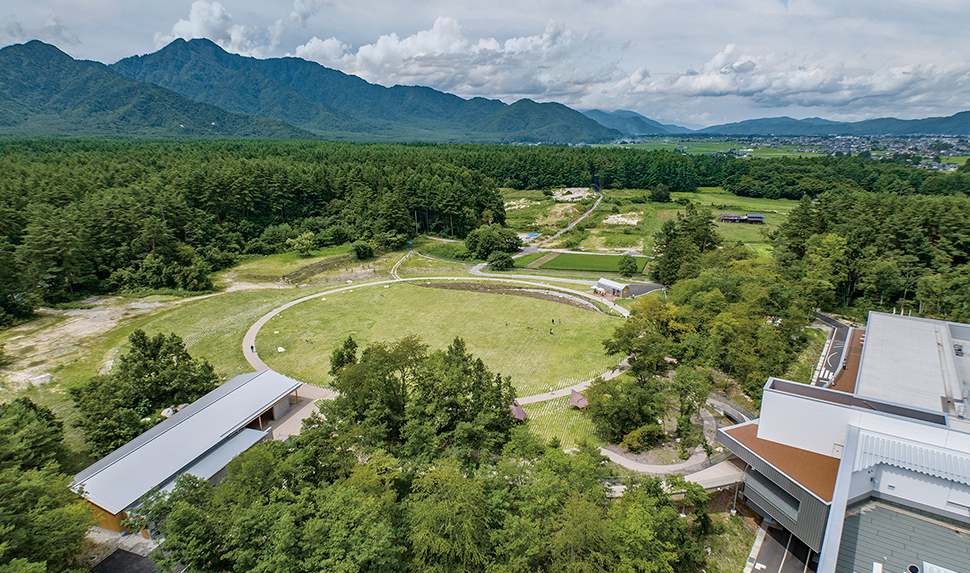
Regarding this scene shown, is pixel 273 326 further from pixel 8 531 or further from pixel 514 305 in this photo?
pixel 8 531

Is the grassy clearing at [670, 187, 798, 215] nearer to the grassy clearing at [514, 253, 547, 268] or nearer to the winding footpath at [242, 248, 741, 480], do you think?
the grassy clearing at [514, 253, 547, 268]

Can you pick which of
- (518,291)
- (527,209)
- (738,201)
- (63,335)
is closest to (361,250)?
(518,291)

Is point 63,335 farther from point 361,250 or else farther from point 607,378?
point 607,378

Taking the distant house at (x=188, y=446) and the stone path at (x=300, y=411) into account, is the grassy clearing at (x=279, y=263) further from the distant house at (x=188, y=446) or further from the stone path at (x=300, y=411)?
the distant house at (x=188, y=446)

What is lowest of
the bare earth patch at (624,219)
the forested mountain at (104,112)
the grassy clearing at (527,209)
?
the bare earth patch at (624,219)

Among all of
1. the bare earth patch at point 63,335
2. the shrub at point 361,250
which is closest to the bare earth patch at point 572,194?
the shrub at point 361,250

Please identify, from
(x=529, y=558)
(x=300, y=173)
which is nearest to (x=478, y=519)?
(x=529, y=558)
